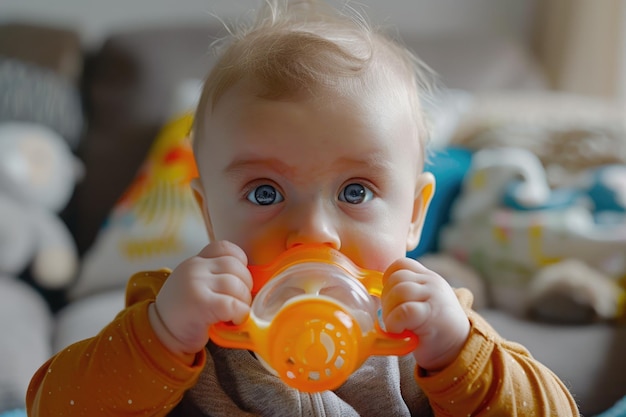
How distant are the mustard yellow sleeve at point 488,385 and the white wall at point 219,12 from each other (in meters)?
1.94

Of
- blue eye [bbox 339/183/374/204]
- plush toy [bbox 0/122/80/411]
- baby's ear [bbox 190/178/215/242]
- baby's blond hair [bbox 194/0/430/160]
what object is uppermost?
baby's blond hair [bbox 194/0/430/160]

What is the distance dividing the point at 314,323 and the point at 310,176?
0.66ft

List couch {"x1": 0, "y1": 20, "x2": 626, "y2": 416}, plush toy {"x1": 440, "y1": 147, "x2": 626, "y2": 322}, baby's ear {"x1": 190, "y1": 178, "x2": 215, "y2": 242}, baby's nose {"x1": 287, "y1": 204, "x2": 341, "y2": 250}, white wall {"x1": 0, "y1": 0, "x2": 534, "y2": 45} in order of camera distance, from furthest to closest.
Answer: white wall {"x1": 0, "y1": 0, "x2": 534, "y2": 45}, couch {"x1": 0, "y1": 20, "x2": 626, "y2": 416}, plush toy {"x1": 440, "y1": 147, "x2": 626, "y2": 322}, baby's ear {"x1": 190, "y1": 178, "x2": 215, "y2": 242}, baby's nose {"x1": 287, "y1": 204, "x2": 341, "y2": 250}

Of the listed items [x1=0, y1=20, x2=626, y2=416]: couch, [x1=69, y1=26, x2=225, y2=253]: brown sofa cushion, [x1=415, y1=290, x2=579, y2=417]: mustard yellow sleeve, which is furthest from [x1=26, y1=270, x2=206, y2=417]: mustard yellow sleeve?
[x1=69, y1=26, x2=225, y2=253]: brown sofa cushion

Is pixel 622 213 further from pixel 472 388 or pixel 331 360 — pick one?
pixel 331 360

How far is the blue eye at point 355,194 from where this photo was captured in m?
0.81

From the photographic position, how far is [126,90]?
225cm

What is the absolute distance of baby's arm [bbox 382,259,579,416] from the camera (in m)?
0.69

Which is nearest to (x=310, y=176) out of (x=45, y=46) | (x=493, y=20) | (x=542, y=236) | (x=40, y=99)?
(x=542, y=236)

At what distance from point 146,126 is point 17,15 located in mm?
856

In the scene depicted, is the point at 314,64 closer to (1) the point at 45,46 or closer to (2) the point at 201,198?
(2) the point at 201,198

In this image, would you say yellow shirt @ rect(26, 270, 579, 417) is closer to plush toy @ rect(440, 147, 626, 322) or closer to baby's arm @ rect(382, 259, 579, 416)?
baby's arm @ rect(382, 259, 579, 416)

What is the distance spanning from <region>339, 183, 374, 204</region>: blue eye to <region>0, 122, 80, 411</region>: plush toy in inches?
32.7

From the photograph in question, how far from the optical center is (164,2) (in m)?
2.81
